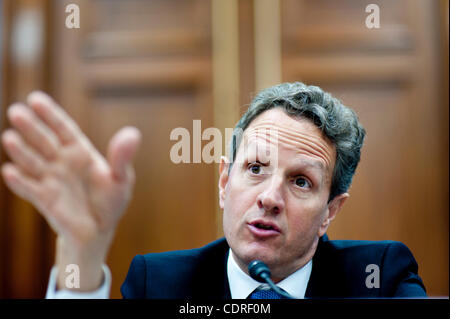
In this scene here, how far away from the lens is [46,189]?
0.69 metres

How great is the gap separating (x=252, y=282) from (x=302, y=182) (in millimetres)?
253

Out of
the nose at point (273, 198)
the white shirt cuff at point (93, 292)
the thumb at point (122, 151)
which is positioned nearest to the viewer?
the thumb at point (122, 151)

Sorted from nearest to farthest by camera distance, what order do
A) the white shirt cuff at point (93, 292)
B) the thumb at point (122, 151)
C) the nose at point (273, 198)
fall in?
1. the thumb at point (122, 151)
2. the white shirt cuff at point (93, 292)
3. the nose at point (273, 198)

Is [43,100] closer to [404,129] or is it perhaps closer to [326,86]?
[326,86]

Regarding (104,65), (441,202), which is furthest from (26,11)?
(441,202)

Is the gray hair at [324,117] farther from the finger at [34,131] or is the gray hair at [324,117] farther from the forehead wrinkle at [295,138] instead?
the finger at [34,131]

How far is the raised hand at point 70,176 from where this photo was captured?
65 centimetres

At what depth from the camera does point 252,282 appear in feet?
3.27

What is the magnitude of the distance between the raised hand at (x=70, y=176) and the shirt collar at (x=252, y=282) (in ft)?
1.26

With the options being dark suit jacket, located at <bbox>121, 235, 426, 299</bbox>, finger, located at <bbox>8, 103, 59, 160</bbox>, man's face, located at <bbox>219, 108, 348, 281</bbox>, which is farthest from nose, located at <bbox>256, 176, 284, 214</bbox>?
finger, located at <bbox>8, 103, 59, 160</bbox>

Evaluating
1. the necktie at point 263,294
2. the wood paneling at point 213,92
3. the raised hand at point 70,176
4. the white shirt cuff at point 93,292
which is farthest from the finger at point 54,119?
the necktie at point 263,294

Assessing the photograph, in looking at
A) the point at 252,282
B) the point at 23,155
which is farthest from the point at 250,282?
the point at 23,155

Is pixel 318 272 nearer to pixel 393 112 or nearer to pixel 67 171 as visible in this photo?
pixel 393 112

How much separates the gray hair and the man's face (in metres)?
0.02
